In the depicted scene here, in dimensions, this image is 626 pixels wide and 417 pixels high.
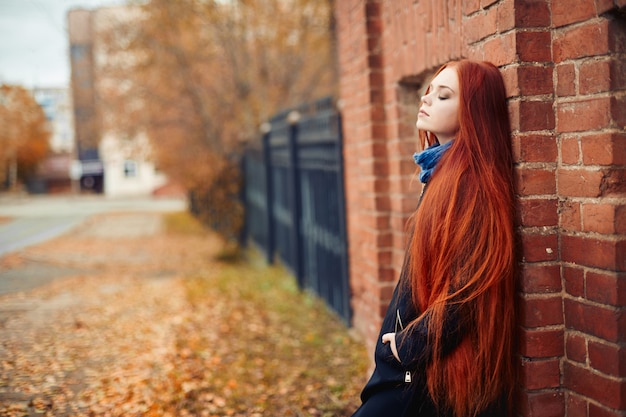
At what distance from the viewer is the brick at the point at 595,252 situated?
6.39 feet

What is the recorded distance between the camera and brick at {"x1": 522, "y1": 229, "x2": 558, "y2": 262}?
2174 mm

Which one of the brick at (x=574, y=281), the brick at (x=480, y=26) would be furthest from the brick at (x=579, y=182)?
the brick at (x=480, y=26)

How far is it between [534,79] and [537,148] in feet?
0.77

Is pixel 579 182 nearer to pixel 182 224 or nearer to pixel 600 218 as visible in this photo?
pixel 600 218

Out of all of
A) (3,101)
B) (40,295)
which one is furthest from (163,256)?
(3,101)

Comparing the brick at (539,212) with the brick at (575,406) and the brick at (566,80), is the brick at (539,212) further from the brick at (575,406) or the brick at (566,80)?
the brick at (575,406)

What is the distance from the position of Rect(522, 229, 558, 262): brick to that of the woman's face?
455 mm

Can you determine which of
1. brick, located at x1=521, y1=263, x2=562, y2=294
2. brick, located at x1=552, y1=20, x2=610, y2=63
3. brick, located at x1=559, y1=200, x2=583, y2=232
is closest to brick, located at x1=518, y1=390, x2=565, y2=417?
brick, located at x1=521, y1=263, x2=562, y2=294

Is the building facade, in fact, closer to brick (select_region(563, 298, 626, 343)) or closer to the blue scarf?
the blue scarf

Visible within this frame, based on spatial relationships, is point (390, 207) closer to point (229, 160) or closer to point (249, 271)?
point (249, 271)

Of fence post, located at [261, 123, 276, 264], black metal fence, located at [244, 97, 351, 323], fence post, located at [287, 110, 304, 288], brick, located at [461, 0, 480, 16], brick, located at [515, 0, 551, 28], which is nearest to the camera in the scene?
brick, located at [515, 0, 551, 28]

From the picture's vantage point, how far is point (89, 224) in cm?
1752

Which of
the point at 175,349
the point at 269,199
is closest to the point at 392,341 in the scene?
the point at 175,349

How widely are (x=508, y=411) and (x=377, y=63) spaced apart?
2433 millimetres
